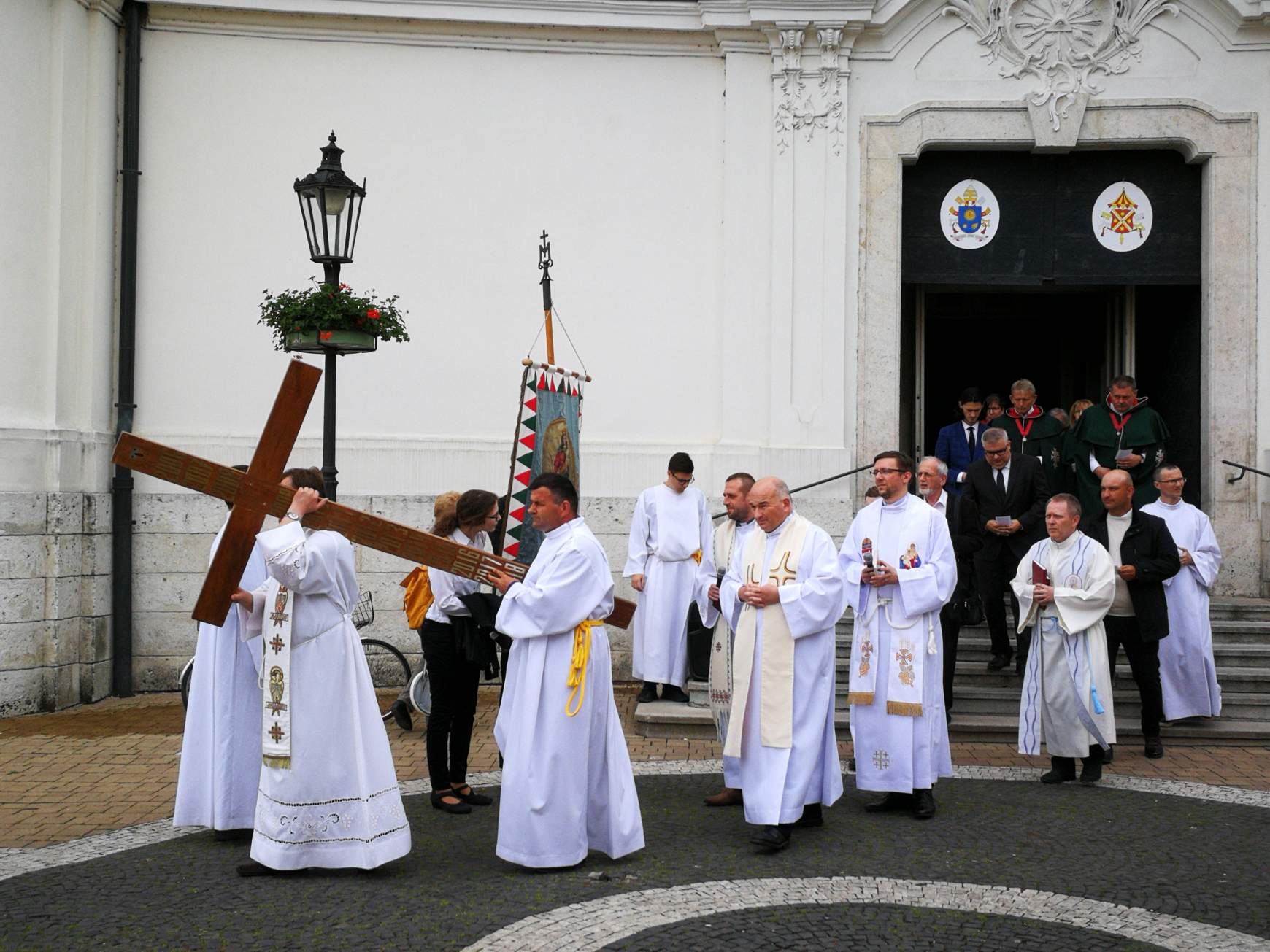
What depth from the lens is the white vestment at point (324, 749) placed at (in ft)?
18.5

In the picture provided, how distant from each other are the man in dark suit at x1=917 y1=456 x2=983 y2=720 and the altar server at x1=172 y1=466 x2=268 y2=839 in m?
4.28

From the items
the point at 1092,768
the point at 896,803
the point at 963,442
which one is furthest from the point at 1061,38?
the point at 896,803

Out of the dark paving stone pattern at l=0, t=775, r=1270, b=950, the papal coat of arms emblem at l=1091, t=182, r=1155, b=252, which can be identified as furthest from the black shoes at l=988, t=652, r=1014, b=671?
the papal coat of arms emblem at l=1091, t=182, r=1155, b=252

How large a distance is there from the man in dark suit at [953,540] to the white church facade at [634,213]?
161cm

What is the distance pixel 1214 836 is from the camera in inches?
257

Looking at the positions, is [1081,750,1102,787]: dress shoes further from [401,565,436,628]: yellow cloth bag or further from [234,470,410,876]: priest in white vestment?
[234,470,410,876]: priest in white vestment

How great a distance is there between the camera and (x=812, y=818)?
6762 millimetres

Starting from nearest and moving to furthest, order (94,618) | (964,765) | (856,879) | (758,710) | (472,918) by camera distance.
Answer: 1. (472,918)
2. (856,879)
3. (758,710)
4. (964,765)
5. (94,618)

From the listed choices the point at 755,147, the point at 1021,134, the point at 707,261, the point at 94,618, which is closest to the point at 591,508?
the point at 707,261

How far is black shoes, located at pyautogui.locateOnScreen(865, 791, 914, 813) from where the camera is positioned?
715 cm

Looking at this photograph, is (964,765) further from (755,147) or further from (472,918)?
(755,147)

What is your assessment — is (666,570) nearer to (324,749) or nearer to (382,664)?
(382,664)

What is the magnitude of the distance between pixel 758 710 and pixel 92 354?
709 cm

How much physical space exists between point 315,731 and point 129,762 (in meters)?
3.33
